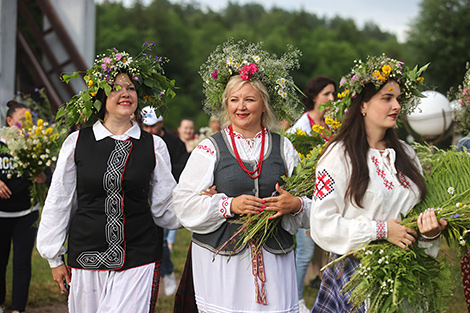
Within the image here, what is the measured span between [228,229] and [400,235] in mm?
1112

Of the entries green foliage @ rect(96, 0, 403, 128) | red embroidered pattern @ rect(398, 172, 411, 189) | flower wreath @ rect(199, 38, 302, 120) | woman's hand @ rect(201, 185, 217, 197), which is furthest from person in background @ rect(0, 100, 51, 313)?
green foliage @ rect(96, 0, 403, 128)

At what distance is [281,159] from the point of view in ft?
12.8

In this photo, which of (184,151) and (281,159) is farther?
(184,151)

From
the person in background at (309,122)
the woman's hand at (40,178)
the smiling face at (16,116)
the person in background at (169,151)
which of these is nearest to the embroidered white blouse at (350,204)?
the person in background at (309,122)

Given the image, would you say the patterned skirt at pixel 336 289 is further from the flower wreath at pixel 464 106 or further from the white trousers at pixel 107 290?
the flower wreath at pixel 464 106

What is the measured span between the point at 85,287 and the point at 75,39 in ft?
37.3

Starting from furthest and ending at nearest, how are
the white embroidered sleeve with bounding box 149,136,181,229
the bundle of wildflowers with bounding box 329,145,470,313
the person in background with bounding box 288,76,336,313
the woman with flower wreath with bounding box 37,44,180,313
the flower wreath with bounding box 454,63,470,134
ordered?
the person in background with bounding box 288,76,336,313
the flower wreath with bounding box 454,63,470,134
the white embroidered sleeve with bounding box 149,136,181,229
the woman with flower wreath with bounding box 37,44,180,313
the bundle of wildflowers with bounding box 329,145,470,313

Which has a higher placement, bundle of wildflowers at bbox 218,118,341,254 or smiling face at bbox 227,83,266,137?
smiling face at bbox 227,83,266,137

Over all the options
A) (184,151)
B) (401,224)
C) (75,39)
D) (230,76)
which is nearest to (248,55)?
(230,76)

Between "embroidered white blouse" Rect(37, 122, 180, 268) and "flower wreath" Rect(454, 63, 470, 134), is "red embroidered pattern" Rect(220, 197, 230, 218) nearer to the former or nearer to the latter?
"embroidered white blouse" Rect(37, 122, 180, 268)

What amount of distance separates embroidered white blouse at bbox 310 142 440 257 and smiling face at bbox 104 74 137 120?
1.41 metres

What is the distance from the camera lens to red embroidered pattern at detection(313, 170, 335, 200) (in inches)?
131

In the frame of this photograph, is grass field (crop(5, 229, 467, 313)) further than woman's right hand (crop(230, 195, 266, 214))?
Yes

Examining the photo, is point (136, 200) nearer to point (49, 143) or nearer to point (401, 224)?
point (401, 224)
